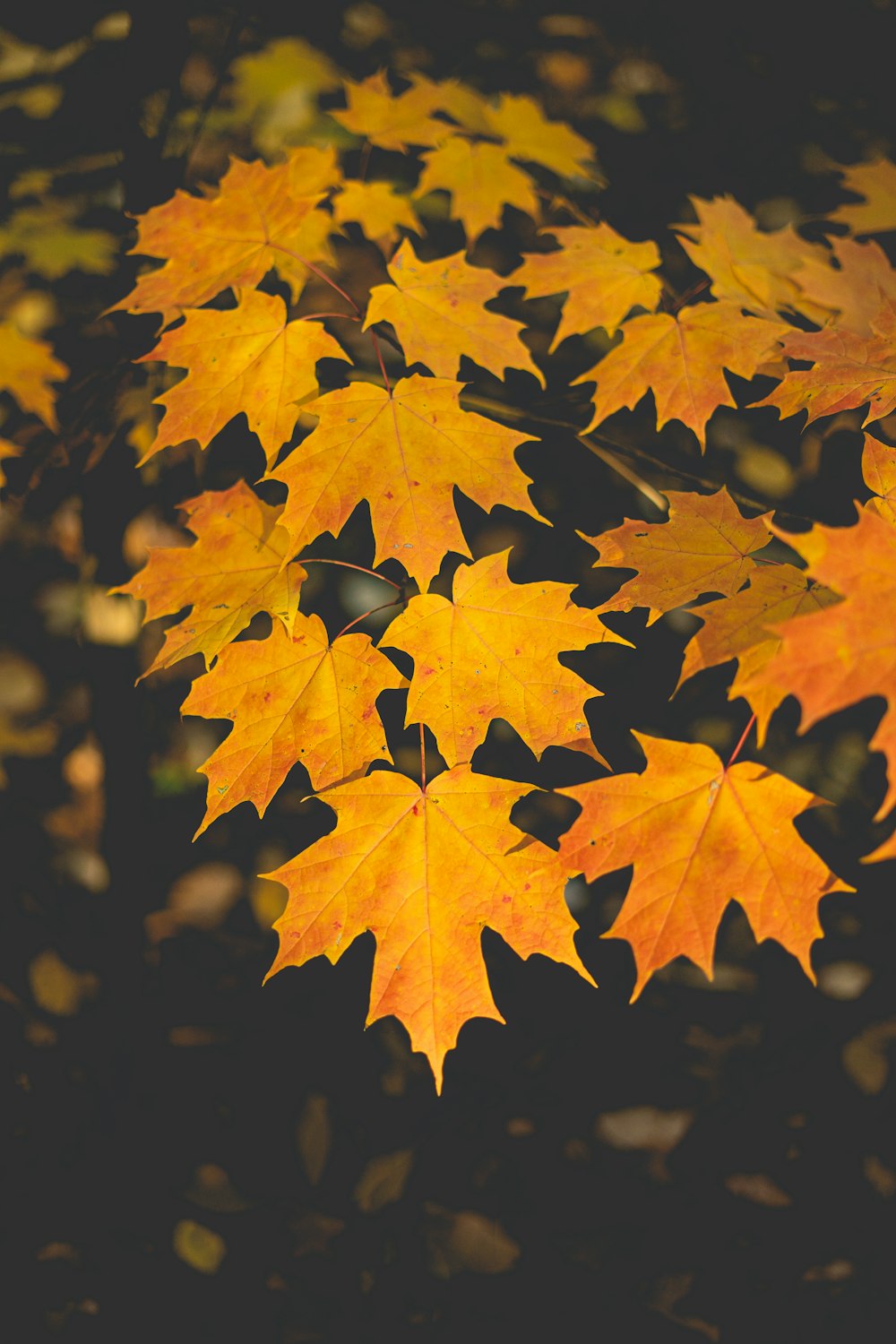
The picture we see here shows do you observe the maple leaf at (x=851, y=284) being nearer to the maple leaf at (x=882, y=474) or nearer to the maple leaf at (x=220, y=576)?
the maple leaf at (x=882, y=474)

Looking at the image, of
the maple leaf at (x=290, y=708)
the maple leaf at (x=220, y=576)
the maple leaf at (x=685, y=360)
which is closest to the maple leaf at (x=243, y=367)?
the maple leaf at (x=220, y=576)

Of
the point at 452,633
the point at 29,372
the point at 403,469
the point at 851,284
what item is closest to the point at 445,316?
the point at 403,469

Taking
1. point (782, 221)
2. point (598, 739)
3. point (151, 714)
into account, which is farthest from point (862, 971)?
point (782, 221)

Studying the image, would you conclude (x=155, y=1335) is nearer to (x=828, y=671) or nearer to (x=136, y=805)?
(x=136, y=805)

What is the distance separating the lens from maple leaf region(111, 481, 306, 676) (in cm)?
95

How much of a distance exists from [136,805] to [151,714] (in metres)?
0.33

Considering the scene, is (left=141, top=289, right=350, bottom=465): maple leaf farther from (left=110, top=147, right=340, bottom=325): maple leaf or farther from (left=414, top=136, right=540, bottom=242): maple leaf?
(left=414, top=136, right=540, bottom=242): maple leaf

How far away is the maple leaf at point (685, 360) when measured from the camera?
3.40ft

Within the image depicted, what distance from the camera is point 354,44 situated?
6.95 ft

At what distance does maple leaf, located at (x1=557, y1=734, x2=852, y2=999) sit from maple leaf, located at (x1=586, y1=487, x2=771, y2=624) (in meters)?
0.15

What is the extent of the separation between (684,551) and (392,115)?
1028 millimetres

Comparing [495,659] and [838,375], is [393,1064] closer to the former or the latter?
[495,659]

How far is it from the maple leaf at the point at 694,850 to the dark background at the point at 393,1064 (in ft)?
2.61

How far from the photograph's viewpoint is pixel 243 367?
100 centimetres
